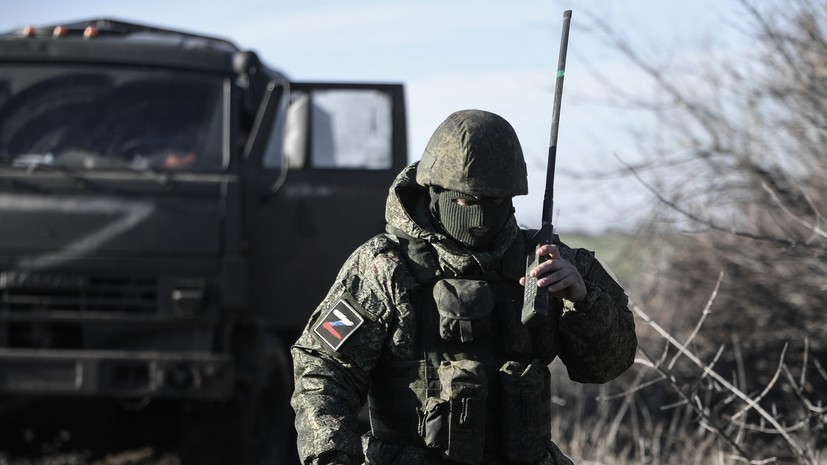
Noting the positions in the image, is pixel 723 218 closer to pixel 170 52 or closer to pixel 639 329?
pixel 639 329

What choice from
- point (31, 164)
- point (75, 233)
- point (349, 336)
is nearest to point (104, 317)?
point (75, 233)

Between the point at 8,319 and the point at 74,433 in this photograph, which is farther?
the point at 74,433

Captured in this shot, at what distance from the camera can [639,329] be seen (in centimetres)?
1009

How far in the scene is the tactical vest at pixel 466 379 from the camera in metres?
3.24

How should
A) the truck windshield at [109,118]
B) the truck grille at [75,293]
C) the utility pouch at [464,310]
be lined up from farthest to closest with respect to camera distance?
the truck windshield at [109,118], the truck grille at [75,293], the utility pouch at [464,310]

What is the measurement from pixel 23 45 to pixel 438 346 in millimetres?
4379

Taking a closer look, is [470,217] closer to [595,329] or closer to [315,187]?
[595,329]

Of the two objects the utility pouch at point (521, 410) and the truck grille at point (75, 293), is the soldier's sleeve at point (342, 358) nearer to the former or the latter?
the utility pouch at point (521, 410)

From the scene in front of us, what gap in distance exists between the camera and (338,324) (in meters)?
3.28

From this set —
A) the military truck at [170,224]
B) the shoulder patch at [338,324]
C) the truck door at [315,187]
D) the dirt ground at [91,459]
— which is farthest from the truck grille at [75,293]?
the shoulder patch at [338,324]

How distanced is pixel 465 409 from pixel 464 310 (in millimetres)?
252

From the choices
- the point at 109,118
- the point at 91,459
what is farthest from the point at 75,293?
the point at 91,459

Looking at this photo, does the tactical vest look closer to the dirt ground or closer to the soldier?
the soldier

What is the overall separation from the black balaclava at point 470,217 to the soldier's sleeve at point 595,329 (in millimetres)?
229
